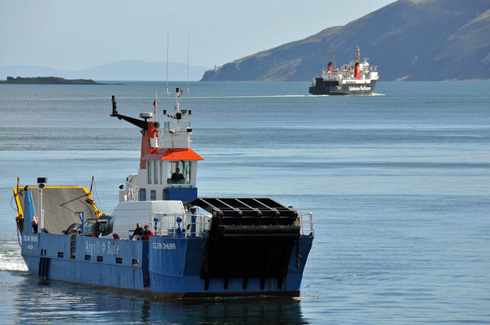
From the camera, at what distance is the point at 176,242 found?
31.2 m

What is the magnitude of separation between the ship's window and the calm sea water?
4.54 meters

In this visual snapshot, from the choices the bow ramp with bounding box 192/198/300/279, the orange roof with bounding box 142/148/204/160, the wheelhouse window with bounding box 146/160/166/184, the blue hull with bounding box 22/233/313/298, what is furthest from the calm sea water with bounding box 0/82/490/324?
the orange roof with bounding box 142/148/204/160

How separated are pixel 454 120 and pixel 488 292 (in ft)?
433

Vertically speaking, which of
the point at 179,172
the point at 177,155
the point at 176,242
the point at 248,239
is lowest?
the point at 176,242

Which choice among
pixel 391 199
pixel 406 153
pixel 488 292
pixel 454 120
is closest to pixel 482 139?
pixel 406 153

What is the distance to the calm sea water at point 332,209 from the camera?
32188mm

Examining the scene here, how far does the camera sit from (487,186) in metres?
66.2

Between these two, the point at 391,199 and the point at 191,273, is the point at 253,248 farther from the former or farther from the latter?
A: the point at 391,199

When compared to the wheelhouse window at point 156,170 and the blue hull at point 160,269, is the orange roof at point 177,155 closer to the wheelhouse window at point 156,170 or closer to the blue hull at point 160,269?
the wheelhouse window at point 156,170

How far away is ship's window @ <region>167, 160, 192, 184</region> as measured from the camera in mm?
36156

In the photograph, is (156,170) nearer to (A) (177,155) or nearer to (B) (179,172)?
(B) (179,172)

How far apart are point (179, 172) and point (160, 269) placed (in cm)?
508

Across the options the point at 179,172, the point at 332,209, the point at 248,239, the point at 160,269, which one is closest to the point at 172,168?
the point at 179,172

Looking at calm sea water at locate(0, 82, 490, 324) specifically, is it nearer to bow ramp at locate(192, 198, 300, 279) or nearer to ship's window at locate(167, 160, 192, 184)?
bow ramp at locate(192, 198, 300, 279)
